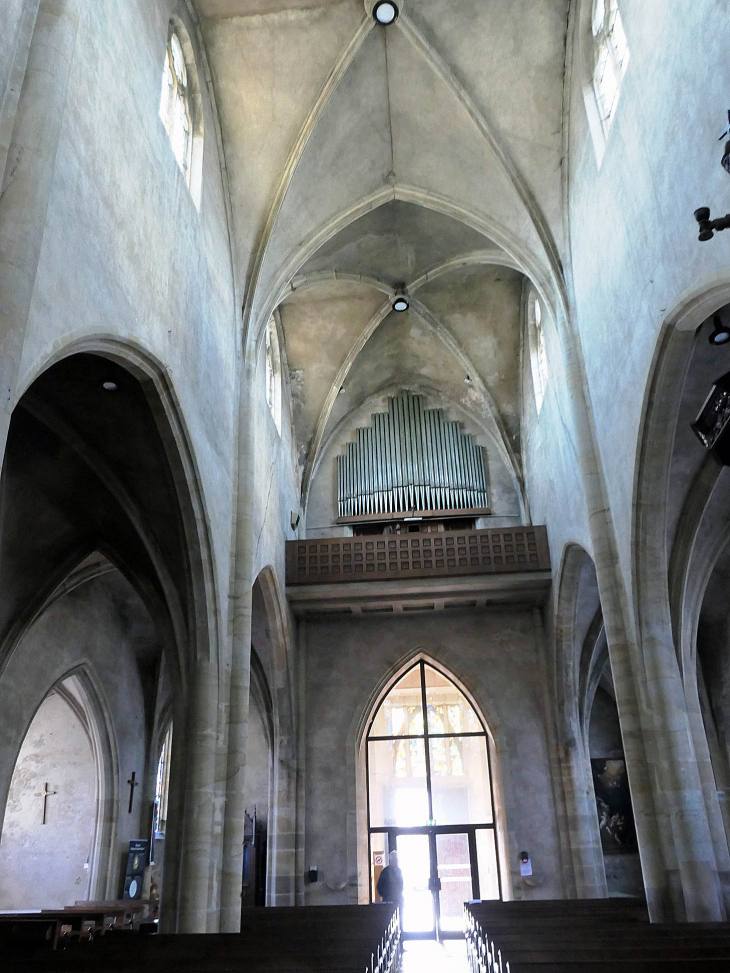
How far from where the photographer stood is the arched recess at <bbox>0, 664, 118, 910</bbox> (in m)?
16.4

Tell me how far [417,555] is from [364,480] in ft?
11.4

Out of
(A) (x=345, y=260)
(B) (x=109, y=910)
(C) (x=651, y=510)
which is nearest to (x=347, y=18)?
(A) (x=345, y=260)

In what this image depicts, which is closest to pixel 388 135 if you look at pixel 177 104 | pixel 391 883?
pixel 177 104

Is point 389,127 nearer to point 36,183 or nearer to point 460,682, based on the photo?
point 36,183

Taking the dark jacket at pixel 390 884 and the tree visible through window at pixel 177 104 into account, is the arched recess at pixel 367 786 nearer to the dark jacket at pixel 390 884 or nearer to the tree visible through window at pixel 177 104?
the dark jacket at pixel 390 884

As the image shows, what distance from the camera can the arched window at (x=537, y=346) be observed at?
15180 millimetres

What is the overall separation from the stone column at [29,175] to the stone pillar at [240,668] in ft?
20.1

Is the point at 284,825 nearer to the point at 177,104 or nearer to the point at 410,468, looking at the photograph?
the point at 410,468

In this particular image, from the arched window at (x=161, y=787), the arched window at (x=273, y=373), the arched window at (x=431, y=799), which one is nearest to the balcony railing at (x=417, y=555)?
the arched window at (x=273, y=373)

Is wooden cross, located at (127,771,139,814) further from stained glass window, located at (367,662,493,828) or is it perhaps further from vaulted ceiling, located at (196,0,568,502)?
vaulted ceiling, located at (196,0,568,502)

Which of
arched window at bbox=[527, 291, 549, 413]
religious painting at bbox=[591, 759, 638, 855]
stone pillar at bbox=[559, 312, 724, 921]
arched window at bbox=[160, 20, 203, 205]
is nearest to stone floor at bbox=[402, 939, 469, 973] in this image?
stone pillar at bbox=[559, 312, 724, 921]

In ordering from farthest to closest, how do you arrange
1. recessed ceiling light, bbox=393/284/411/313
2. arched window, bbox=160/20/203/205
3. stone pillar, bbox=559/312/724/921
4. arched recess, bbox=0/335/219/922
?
recessed ceiling light, bbox=393/284/411/313
arched window, bbox=160/20/203/205
arched recess, bbox=0/335/219/922
stone pillar, bbox=559/312/724/921

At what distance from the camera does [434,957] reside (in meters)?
12.8

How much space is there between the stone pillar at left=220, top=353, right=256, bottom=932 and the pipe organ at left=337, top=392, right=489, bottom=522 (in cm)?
619
